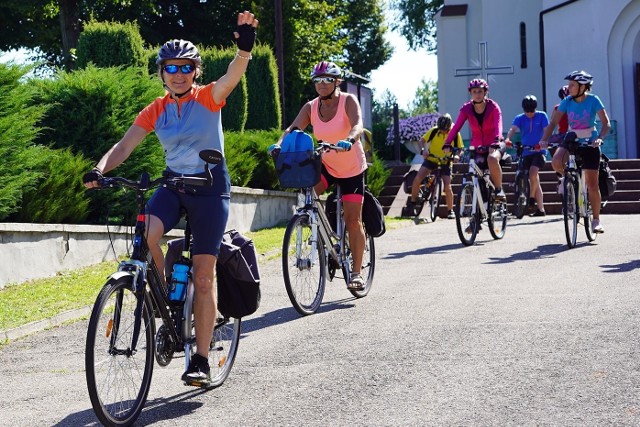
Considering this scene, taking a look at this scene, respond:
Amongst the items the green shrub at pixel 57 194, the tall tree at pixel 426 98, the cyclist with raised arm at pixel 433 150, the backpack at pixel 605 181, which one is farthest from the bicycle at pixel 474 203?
the tall tree at pixel 426 98

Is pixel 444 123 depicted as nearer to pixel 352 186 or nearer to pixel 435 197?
pixel 435 197

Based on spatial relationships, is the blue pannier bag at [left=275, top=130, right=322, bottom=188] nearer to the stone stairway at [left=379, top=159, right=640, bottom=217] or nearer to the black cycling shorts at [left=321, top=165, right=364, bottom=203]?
the black cycling shorts at [left=321, top=165, right=364, bottom=203]

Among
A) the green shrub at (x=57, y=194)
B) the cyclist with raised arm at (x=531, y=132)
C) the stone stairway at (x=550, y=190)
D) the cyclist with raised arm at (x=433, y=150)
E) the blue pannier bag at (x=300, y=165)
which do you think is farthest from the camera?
the stone stairway at (x=550, y=190)

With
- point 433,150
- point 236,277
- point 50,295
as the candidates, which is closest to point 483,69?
point 433,150

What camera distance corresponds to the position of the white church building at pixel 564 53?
35.1m

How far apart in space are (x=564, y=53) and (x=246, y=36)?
101 ft

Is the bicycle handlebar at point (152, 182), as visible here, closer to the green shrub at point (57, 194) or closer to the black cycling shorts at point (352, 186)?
the black cycling shorts at point (352, 186)

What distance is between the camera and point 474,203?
1585cm

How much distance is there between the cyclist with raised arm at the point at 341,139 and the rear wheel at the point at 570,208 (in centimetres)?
485

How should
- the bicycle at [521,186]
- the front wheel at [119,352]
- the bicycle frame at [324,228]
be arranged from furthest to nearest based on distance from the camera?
1. the bicycle at [521,186]
2. the bicycle frame at [324,228]
3. the front wheel at [119,352]

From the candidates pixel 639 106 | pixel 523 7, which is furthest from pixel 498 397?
pixel 523 7

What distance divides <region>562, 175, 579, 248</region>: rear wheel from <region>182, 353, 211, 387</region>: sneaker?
28.6ft

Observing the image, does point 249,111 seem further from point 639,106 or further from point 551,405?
point 551,405

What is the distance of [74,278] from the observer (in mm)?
13086
